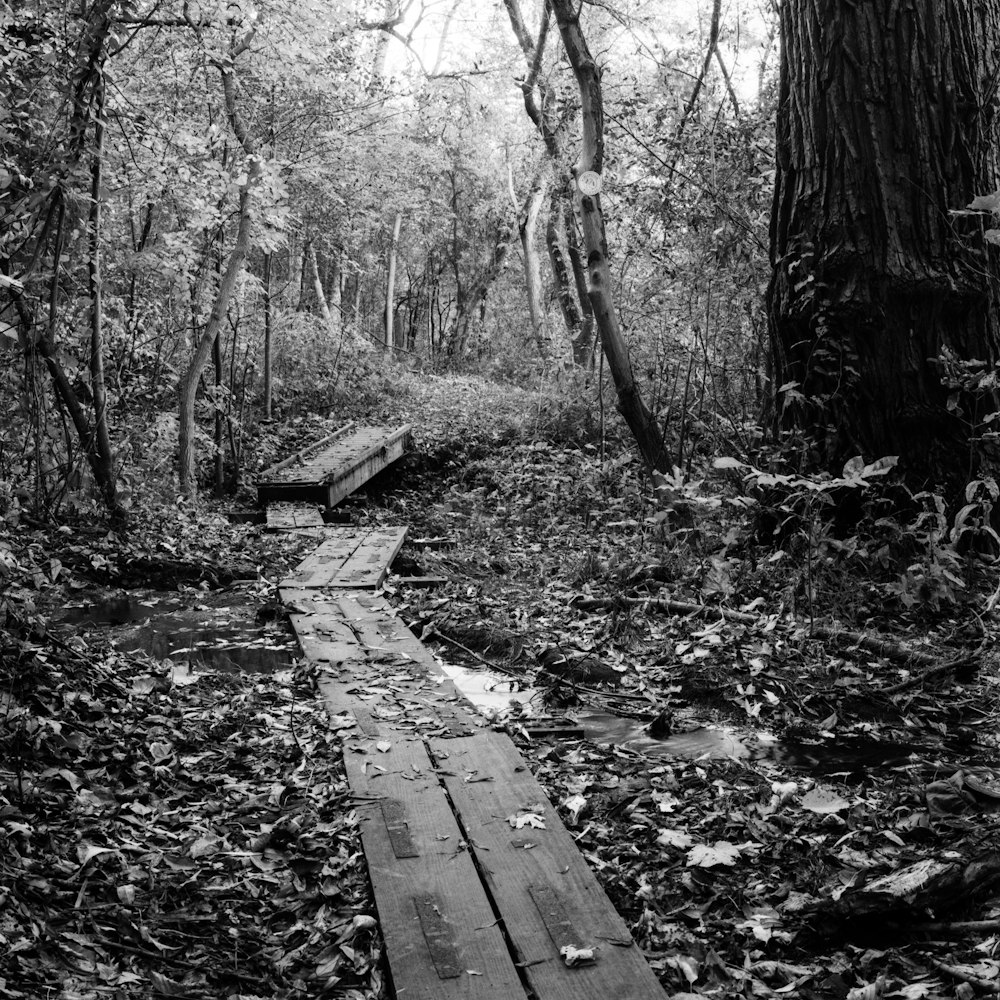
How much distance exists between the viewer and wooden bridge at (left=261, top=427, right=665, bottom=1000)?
2387mm

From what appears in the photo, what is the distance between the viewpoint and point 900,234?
5.55 metres

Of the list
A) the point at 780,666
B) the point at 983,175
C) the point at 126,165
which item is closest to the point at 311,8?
the point at 126,165

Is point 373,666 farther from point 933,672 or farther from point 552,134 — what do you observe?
point 552,134

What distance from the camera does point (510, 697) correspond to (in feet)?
15.6

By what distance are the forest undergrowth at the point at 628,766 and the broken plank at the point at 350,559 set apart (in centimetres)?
32

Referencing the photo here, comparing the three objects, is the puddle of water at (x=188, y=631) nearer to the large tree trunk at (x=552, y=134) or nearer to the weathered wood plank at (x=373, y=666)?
the weathered wood plank at (x=373, y=666)

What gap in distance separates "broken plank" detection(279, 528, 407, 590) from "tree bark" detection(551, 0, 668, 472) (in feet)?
7.56

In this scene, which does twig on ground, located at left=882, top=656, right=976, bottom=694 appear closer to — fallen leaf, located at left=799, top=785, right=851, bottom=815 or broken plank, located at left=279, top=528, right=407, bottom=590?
fallen leaf, located at left=799, top=785, right=851, bottom=815

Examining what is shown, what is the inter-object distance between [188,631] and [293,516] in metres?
3.82

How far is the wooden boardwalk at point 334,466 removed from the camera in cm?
1024

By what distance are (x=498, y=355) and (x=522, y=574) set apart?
19.1m

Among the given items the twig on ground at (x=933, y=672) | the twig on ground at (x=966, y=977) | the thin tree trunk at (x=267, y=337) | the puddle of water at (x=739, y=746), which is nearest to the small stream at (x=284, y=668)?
the puddle of water at (x=739, y=746)

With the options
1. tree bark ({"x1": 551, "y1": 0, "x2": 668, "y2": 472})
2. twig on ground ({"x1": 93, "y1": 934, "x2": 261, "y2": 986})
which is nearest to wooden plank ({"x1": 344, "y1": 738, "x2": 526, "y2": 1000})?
twig on ground ({"x1": 93, "y1": 934, "x2": 261, "y2": 986})

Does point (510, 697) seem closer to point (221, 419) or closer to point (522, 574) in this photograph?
point (522, 574)
